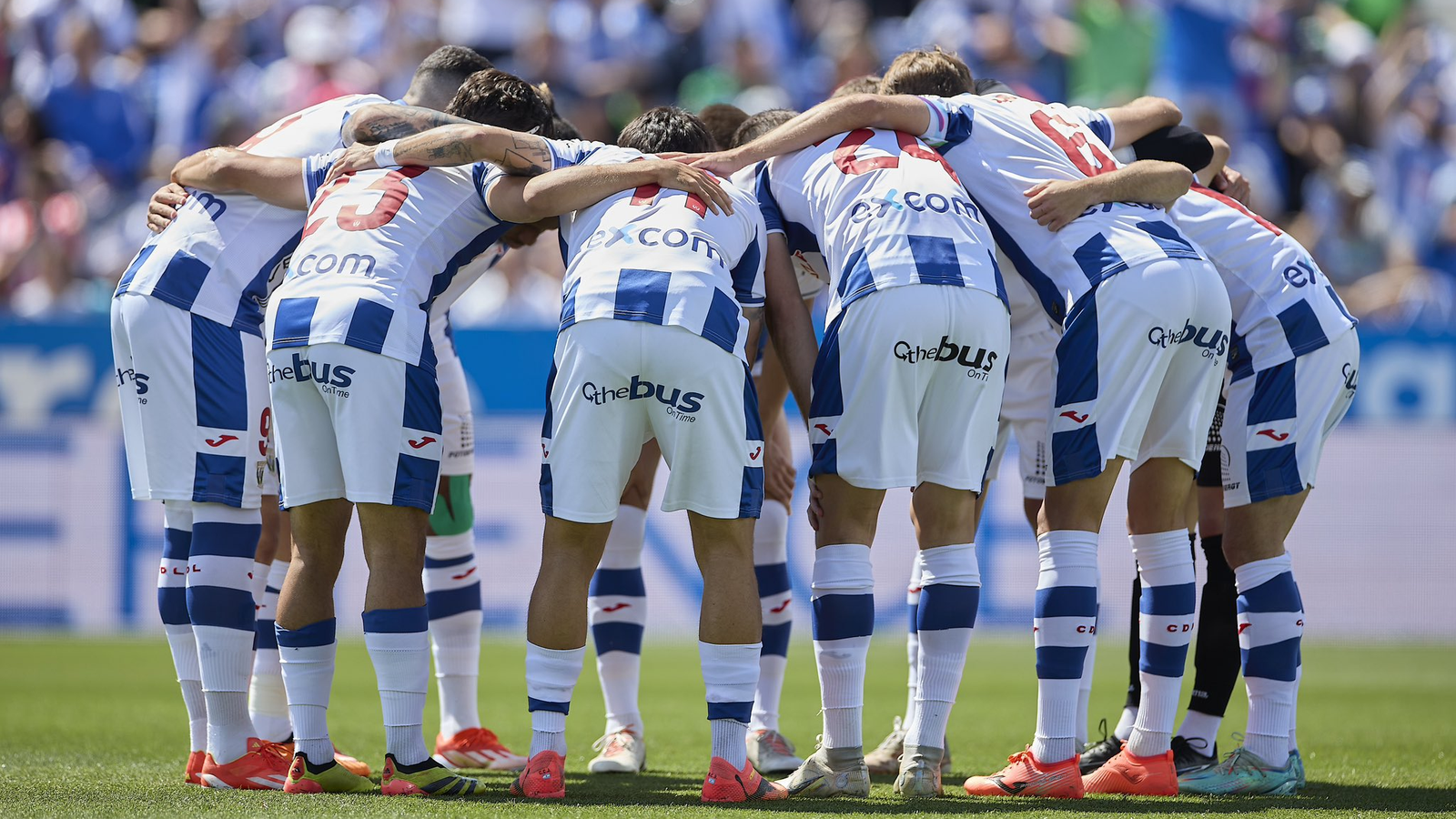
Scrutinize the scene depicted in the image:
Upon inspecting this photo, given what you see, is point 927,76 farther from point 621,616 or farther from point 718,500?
point 621,616

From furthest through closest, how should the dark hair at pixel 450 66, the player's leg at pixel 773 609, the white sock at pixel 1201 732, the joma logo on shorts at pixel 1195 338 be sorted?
the player's leg at pixel 773 609 < the dark hair at pixel 450 66 < the white sock at pixel 1201 732 < the joma logo on shorts at pixel 1195 338

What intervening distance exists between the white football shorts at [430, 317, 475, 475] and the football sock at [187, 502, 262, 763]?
113cm

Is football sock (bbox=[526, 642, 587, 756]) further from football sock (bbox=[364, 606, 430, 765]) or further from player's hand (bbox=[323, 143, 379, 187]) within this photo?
player's hand (bbox=[323, 143, 379, 187])

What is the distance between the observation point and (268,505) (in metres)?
5.98

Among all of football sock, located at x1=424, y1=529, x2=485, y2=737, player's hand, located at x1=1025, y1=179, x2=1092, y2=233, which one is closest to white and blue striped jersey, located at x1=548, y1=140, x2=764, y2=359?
player's hand, located at x1=1025, y1=179, x2=1092, y2=233

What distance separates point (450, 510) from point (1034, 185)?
2.75 metres

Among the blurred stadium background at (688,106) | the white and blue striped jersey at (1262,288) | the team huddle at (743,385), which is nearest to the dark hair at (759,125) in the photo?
the team huddle at (743,385)

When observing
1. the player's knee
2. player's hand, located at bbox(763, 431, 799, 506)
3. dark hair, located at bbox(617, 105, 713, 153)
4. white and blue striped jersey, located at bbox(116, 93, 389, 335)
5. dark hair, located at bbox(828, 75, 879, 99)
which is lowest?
the player's knee

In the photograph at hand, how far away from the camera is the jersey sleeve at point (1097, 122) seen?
18.6ft

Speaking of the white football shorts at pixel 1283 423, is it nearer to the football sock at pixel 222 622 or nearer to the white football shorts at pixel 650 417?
the white football shorts at pixel 650 417

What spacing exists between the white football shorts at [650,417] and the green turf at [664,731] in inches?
38.2

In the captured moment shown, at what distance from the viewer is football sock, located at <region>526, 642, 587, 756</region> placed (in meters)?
4.70

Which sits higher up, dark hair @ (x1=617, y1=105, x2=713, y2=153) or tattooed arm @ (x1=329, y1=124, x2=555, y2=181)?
dark hair @ (x1=617, y1=105, x2=713, y2=153)

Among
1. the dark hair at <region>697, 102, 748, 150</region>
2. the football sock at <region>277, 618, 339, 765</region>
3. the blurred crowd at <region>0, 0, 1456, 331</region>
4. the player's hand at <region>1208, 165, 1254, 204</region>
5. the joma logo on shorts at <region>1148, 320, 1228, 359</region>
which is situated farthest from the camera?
the blurred crowd at <region>0, 0, 1456, 331</region>
